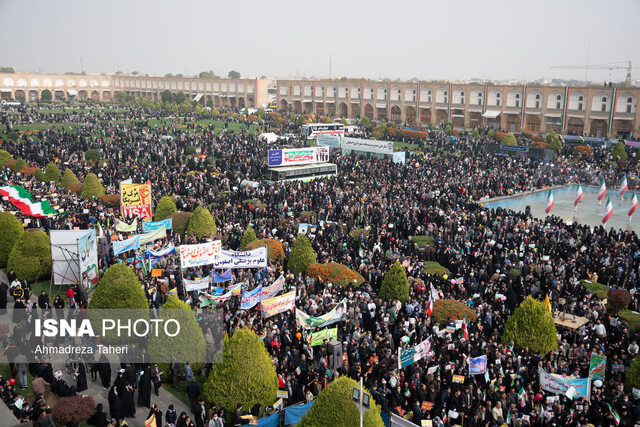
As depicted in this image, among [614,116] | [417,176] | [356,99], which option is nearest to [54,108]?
[356,99]

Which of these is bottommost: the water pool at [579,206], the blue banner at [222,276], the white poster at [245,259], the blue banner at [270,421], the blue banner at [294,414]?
the water pool at [579,206]

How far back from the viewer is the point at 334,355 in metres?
11.2

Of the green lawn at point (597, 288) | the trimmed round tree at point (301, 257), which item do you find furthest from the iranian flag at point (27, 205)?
the green lawn at point (597, 288)

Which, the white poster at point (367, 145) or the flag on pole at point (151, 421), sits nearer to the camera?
the flag on pole at point (151, 421)

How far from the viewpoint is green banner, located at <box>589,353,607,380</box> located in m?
11.0

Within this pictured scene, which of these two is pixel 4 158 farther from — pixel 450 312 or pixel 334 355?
pixel 450 312

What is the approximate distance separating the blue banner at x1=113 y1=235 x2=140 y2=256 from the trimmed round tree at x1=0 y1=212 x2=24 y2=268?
3664 millimetres

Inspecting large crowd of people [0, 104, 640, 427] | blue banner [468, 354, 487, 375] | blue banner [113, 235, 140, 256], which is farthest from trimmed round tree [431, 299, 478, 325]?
blue banner [113, 235, 140, 256]

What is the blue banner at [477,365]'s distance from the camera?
11.0 m

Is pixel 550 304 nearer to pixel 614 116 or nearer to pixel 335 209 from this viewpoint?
pixel 335 209

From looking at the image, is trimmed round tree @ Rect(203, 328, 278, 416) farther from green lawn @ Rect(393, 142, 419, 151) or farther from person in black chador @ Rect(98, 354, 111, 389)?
green lawn @ Rect(393, 142, 419, 151)

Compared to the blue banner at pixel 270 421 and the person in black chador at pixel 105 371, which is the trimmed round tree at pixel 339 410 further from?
the person in black chador at pixel 105 371

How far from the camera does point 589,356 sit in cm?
1206

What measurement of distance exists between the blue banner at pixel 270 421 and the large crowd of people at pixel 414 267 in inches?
13.5
